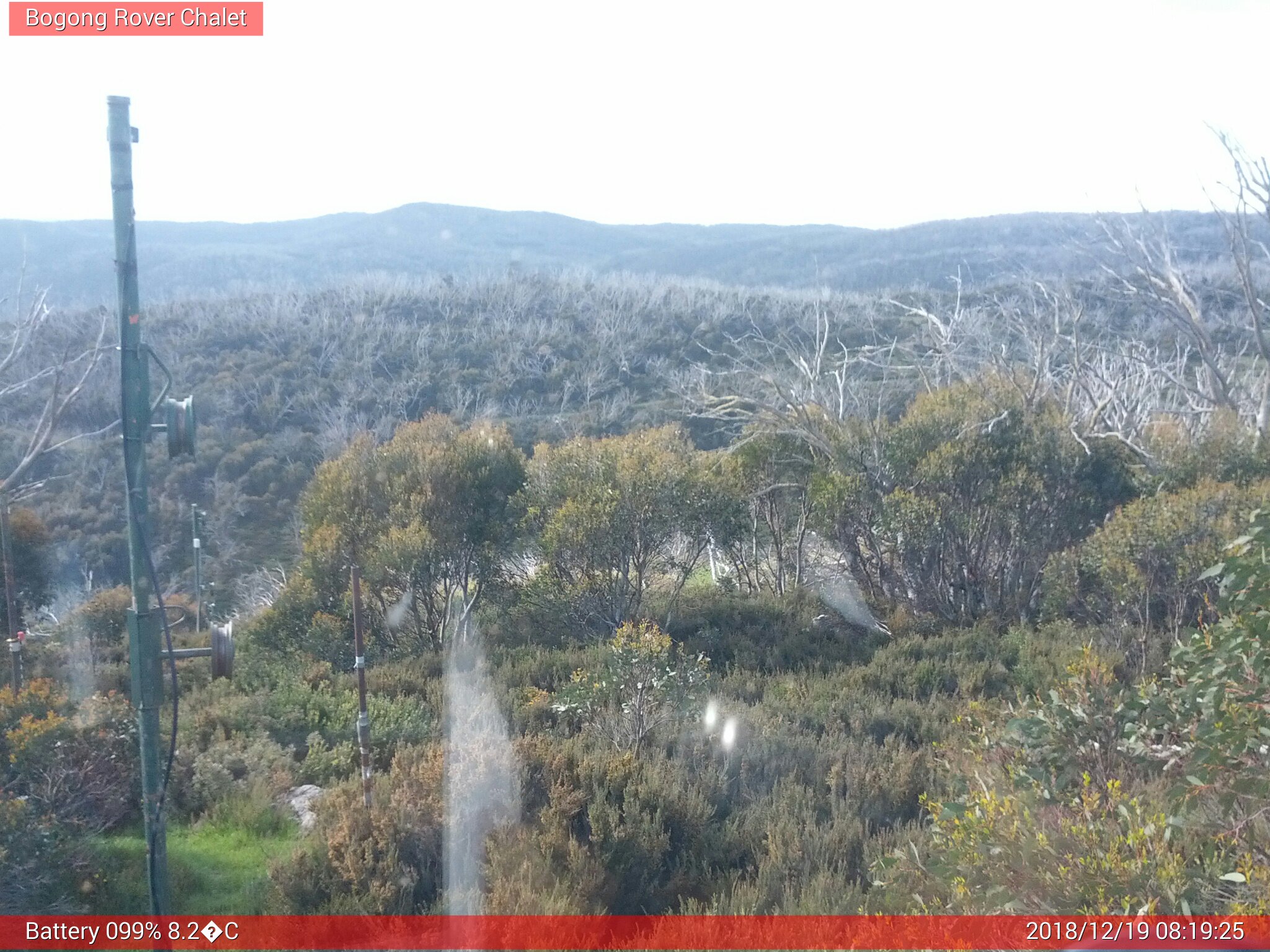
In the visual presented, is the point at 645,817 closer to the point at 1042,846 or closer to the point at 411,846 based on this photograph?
the point at 411,846

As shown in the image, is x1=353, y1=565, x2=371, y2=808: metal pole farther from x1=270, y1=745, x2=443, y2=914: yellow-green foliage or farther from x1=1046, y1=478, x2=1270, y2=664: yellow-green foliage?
x1=1046, y1=478, x2=1270, y2=664: yellow-green foliage

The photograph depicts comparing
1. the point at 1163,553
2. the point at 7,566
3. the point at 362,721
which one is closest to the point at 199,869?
the point at 362,721

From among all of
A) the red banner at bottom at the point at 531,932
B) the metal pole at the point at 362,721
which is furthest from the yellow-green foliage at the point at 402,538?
the red banner at bottom at the point at 531,932

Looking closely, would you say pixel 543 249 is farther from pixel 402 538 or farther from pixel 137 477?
pixel 137 477

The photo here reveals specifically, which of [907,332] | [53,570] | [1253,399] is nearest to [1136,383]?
[1253,399]

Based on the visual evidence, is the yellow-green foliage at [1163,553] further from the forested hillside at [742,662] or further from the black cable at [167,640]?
the black cable at [167,640]
